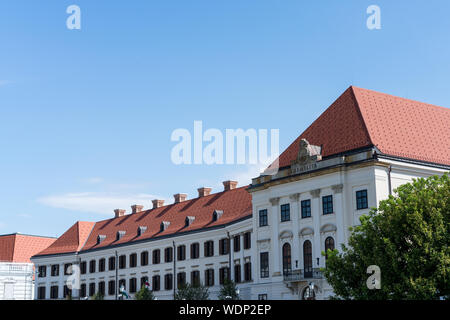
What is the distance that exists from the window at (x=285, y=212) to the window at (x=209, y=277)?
54.5 feet

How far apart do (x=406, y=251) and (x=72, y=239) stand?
6507 cm

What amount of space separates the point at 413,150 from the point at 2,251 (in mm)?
67327

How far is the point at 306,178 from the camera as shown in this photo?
51.5m

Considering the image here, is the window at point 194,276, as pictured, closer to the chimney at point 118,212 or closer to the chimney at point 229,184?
the chimney at point 229,184

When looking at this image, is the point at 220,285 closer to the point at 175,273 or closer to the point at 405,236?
the point at 175,273

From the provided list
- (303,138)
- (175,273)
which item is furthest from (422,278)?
(175,273)

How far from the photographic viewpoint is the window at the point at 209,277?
2640 inches

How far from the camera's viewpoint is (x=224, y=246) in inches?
2623

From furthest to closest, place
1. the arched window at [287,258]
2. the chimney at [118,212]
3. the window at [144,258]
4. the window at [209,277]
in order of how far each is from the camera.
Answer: the chimney at [118,212], the window at [144,258], the window at [209,277], the arched window at [287,258]

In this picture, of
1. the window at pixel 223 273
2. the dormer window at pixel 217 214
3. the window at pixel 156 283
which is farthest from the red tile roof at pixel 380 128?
the window at pixel 156 283

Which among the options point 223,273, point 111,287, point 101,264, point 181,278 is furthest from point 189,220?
point 101,264

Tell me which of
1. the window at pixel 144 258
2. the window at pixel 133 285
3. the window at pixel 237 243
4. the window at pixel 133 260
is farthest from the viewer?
the window at pixel 133 260
